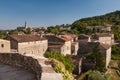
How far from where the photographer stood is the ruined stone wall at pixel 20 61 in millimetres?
8383

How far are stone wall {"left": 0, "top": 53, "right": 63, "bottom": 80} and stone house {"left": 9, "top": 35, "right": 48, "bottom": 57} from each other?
30173 millimetres

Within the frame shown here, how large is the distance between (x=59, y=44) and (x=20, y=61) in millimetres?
40910

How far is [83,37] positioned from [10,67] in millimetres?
58598

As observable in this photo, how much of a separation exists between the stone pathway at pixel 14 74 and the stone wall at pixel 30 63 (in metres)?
0.21

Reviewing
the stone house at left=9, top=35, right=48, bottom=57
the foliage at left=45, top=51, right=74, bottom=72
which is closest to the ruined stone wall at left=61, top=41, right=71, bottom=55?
the stone house at left=9, top=35, right=48, bottom=57

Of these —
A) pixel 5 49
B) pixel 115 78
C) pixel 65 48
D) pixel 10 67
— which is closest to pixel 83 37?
pixel 65 48

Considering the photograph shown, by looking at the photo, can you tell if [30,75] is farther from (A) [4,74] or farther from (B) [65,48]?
(B) [65,48]

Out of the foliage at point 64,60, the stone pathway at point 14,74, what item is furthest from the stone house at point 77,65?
the stone pathway at point 14,74

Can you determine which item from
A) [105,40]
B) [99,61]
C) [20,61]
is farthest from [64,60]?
[105,40]

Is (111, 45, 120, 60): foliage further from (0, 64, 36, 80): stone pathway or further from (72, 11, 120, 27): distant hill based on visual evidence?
(0, 64, 36, 80): stone pathway

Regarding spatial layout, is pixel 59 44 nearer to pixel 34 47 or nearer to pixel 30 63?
pixel 34 47

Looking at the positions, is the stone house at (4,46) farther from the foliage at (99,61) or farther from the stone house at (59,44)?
the foliage at (99,61)

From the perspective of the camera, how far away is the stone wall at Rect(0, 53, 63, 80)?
259 inches

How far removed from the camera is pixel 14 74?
8609 mm
